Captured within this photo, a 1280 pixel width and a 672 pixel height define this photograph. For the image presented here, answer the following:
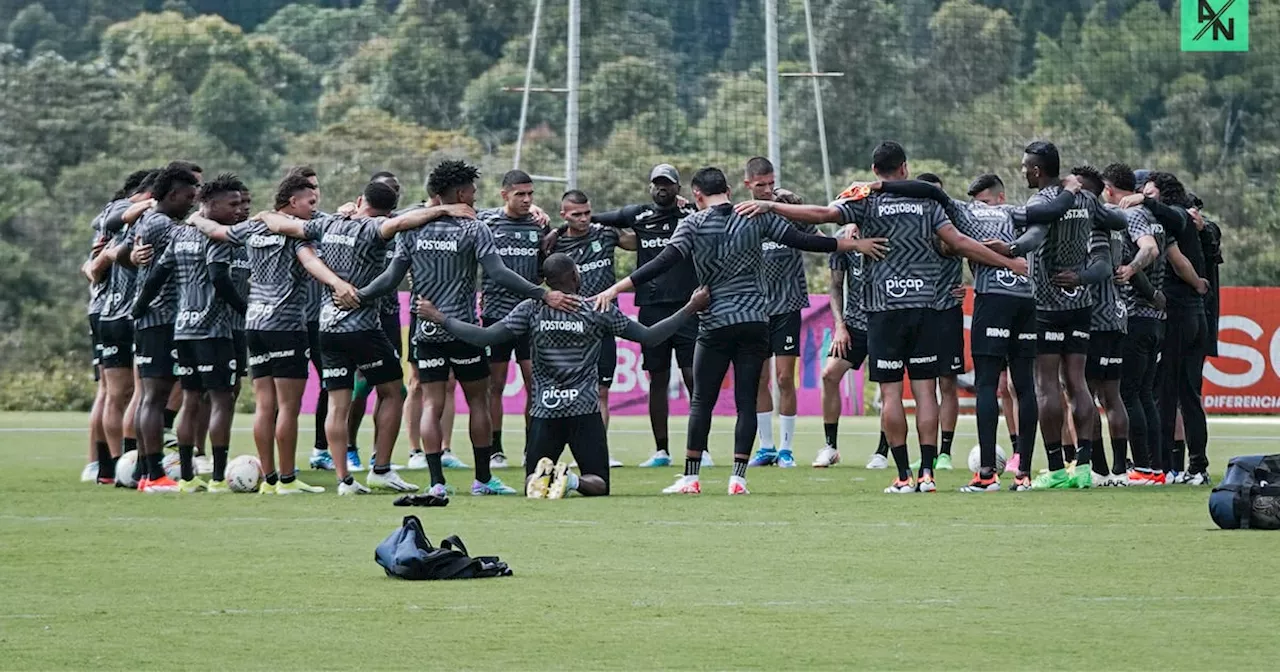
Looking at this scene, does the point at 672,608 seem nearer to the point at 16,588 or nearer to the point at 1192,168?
the point at 16,588

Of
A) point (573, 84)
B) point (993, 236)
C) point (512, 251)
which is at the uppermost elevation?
point (573, 84)

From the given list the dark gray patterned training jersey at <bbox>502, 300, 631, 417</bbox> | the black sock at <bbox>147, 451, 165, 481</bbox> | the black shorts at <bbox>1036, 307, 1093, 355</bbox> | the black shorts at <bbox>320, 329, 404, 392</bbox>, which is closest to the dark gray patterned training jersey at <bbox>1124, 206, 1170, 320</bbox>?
the black shorts at <bbox>1036, 307, 1093, 355</bbox>

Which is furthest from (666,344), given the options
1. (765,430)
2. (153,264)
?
(153,264)

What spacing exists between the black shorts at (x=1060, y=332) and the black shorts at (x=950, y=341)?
554 mm

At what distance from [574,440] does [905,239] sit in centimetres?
249

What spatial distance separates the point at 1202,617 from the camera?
7625 millimetres

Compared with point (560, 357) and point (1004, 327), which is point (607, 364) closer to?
point (560, 357)

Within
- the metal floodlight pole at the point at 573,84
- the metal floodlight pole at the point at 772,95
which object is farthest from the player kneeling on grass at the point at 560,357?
the metal floodlight pole at the point at 772,95

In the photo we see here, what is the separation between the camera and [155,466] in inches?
A: 562

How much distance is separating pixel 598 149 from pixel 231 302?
27.6 meters

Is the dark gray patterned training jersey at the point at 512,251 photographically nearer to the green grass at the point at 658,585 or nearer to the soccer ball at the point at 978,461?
the green grass at the point at 658,585

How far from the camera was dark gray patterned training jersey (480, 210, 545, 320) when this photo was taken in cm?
1542

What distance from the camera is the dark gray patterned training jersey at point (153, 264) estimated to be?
1438cm

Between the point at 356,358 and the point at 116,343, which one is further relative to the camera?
the point at 116,343
